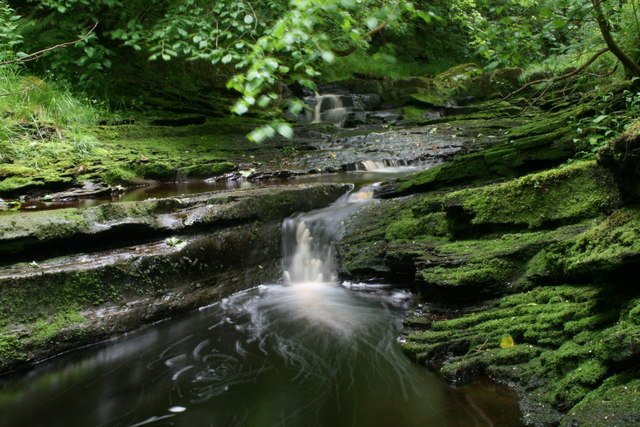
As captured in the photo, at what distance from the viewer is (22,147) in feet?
24.4

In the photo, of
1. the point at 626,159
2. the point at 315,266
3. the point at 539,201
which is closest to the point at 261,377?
the point at 315,266

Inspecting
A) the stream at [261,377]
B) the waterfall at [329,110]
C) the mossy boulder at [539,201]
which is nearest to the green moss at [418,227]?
the mossy boulder at [539,201]

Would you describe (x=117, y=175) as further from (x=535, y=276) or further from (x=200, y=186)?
(x=535, y=276)

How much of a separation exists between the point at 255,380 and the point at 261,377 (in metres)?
0.06

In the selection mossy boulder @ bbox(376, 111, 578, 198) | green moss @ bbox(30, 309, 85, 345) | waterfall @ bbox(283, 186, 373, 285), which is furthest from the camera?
waterfall @ bbox(283, 186, 373, 285)

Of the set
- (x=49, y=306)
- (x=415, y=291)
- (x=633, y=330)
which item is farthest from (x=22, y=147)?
(x=633, y=330)

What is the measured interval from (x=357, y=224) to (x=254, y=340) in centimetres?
221

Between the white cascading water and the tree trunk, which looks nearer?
the tree trunk

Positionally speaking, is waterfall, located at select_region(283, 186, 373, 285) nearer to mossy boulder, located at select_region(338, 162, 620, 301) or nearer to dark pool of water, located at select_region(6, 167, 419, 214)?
mossy boulder, located at select_region(338, 162, 620, 301)

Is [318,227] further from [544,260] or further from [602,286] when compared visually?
[602,286]

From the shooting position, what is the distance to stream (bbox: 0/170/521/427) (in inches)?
111

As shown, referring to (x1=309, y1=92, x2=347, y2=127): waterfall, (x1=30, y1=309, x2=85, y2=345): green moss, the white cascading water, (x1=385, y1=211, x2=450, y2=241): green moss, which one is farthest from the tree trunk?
(x1=309, y1=92, x2=347, y2=127): waterfall

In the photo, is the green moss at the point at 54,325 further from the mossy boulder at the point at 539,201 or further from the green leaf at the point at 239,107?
the mossy boulder at the point at 539,201

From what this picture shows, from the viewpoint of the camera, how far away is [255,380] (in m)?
3.33
